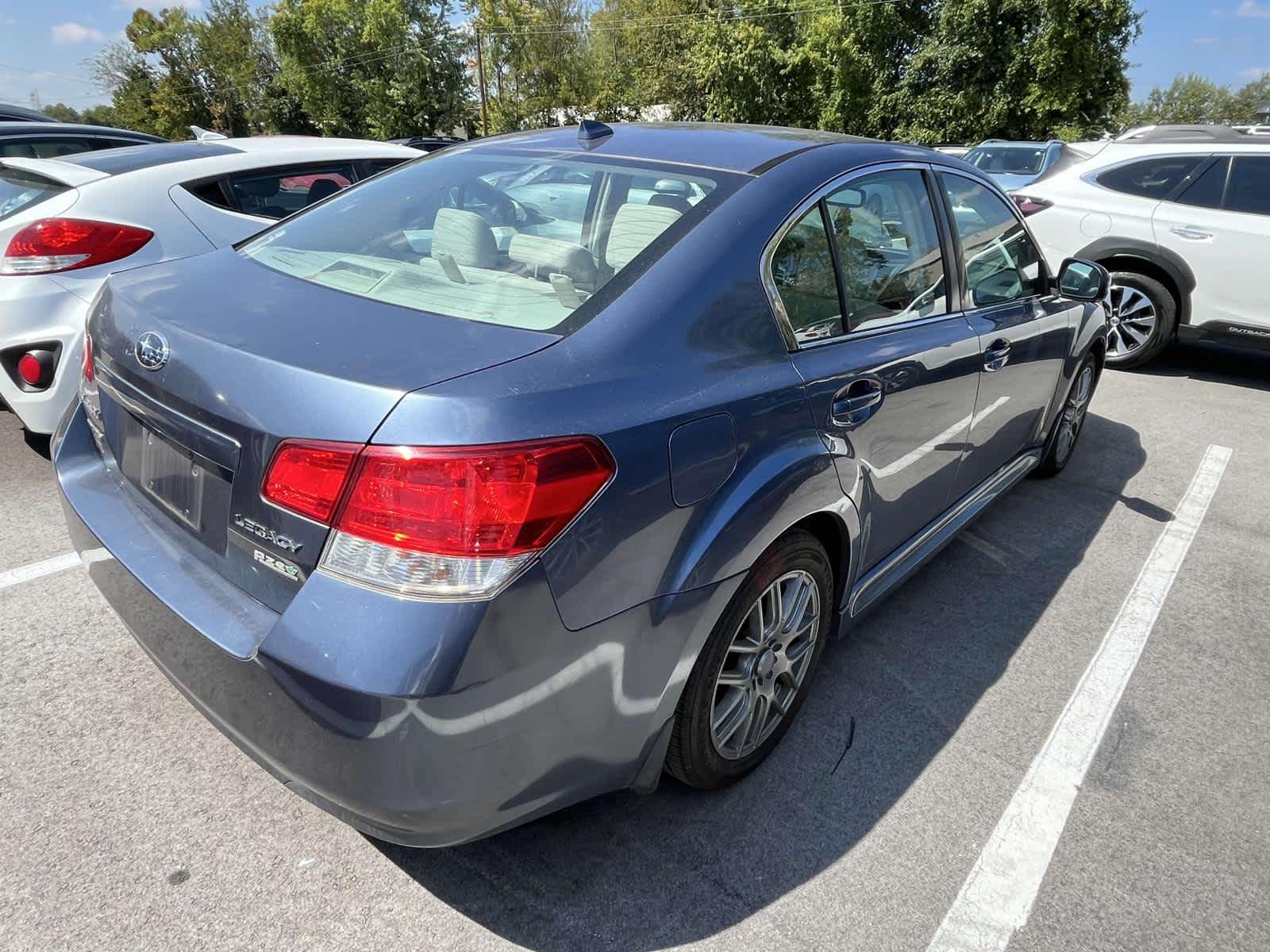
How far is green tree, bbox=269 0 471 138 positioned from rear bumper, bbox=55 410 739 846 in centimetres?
5554

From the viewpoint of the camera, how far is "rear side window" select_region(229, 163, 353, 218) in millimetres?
4512

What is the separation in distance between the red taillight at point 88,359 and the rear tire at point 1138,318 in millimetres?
6778

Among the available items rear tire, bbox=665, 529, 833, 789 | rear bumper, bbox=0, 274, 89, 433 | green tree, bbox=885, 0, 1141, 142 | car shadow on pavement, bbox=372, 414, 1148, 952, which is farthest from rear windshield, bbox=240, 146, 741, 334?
green tree, bbox=885, 0, 1141, 142

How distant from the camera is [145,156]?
14.6 ft

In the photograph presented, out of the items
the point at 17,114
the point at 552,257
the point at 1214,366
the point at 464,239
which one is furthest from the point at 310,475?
the point at 17,114

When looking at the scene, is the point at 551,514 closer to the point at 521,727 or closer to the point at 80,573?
the point at 521,727

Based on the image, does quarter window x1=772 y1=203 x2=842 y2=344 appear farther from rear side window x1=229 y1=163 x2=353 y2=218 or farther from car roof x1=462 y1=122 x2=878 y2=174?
rear side window x1=229 y1=163 x2=353 y2=218

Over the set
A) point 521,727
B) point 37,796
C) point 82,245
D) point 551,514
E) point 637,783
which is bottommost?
point 37,796

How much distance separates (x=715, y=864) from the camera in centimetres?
215

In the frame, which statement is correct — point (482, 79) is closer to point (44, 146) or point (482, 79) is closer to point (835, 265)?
point (44, 146)

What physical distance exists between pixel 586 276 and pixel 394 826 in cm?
124

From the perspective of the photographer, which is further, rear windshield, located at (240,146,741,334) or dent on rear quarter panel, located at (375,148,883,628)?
rear windshield, located at (240,146,741,334)

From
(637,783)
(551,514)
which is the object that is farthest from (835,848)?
(551,514)

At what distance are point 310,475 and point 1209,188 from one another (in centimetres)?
750
